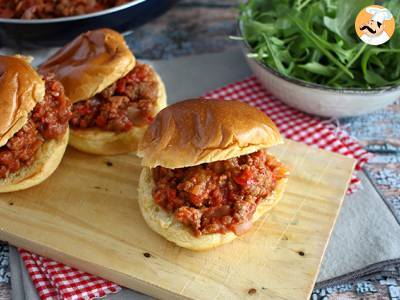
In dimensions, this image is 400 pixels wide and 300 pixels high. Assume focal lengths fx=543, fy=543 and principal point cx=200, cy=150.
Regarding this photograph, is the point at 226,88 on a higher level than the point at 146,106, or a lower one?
lower

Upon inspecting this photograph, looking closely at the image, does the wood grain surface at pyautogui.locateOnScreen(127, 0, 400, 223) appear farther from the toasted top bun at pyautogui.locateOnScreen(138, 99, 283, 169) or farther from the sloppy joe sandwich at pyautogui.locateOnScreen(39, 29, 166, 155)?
the sloppy joe sandwich at pyautogui.locateOnScreen(39, 29, 166, 155)

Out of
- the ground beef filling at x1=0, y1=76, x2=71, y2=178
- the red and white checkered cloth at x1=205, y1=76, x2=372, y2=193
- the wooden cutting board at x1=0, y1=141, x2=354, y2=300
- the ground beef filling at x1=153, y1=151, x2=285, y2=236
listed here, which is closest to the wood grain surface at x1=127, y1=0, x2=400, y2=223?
the red and white checkered cloth at x1=205, y1=76, x2=372, y2=193

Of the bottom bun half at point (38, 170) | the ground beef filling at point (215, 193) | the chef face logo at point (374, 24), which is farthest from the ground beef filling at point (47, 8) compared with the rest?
the chef face logo at point (374, 24)

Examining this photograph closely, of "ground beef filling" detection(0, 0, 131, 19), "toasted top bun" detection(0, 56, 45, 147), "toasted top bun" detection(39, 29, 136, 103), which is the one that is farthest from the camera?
"ground beef filling" detection(0, 0, 131, 19)

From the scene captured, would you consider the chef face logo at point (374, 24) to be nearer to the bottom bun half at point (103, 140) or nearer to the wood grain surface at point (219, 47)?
the wood grain surface at point (219, 47)

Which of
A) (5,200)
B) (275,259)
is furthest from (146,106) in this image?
(275,259)

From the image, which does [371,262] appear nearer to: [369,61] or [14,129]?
[369,61]
